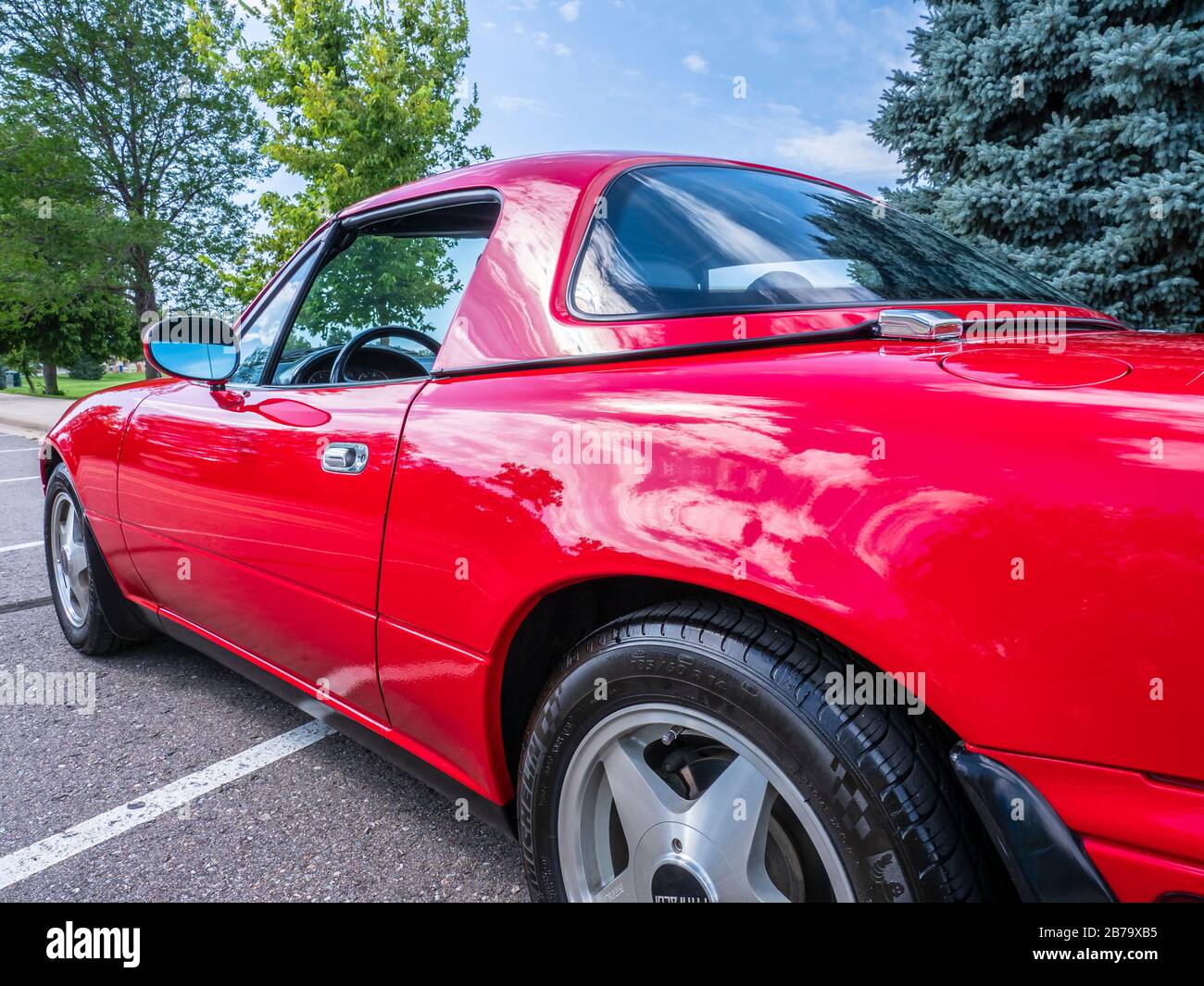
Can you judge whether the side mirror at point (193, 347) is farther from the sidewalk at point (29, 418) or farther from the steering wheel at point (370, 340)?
the sidewalk at point (29, 418)

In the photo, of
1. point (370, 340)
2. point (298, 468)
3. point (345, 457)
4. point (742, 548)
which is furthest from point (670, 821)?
point (370, 340)

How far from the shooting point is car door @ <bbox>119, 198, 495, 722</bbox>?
5.91 feet

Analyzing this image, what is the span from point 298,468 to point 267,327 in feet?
2.52

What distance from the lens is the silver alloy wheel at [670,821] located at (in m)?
1.20

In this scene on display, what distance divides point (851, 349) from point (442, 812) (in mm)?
1655

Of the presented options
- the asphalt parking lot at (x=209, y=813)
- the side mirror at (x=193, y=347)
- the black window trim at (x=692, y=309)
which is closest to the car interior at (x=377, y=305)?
the side mirror at (x=193, y=347)

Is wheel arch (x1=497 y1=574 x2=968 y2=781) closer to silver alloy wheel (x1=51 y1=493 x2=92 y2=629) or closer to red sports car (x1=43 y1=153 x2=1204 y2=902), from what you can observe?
red sports car (x1=43 y1=153 x2=1204 y2=902)

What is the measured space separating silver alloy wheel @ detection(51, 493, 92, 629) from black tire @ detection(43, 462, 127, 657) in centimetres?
2

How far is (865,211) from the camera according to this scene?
2037mm

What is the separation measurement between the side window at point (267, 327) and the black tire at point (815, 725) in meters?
1.57

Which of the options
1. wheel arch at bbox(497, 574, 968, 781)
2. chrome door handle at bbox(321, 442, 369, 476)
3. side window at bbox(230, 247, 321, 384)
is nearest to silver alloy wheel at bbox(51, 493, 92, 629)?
side window at bbox(230, 247, 321, 384)
